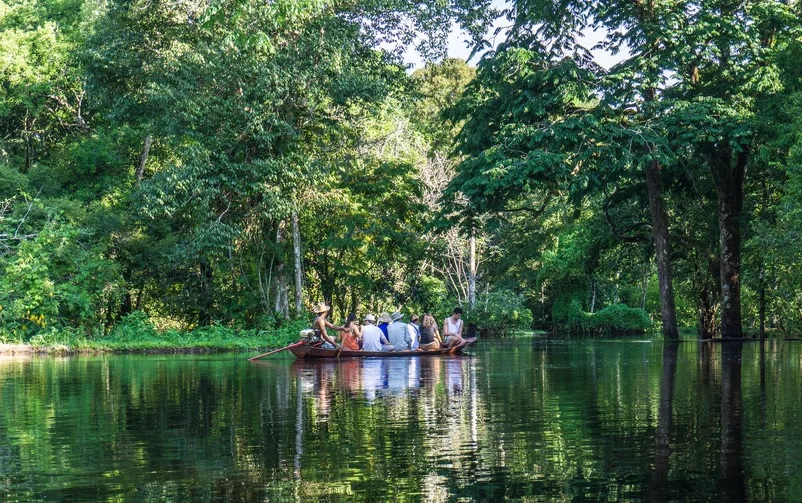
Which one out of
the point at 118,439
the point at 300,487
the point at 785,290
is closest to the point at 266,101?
the point at 785,290

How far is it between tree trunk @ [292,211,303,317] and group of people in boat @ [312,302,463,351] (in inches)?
301

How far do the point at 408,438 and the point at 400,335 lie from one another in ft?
54.4

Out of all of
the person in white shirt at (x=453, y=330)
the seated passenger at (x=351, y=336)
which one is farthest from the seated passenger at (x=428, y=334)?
the seated passenger at (x=351, y=336)

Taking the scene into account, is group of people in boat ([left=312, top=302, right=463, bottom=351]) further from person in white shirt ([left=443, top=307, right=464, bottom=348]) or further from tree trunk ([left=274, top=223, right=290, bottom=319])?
tree trunk ([left=274, top=223, right=290, bottom=319])

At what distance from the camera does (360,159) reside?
35.1m

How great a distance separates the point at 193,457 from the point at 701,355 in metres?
17.2

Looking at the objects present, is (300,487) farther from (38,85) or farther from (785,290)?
(38,85)

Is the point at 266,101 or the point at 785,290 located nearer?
the point at 266,101

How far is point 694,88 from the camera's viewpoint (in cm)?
3139

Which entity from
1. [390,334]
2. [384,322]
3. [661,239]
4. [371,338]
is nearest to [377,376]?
[371,338]

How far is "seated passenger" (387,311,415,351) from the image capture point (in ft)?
83.2

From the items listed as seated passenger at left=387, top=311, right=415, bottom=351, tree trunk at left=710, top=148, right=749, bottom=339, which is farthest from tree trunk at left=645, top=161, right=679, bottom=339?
seated passenger at left=387, top=311, right=415, bottom=351

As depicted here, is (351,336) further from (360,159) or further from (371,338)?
(360,159)

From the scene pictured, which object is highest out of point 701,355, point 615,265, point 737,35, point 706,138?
point 737,35
